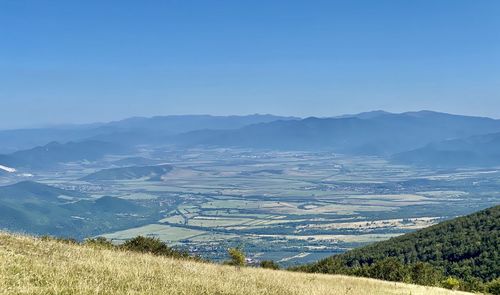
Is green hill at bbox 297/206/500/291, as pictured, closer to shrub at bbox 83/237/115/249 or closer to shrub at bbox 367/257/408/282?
shrub at bbox 367/257/408/282

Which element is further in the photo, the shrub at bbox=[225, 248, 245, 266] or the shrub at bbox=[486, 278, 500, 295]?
the shrub at bbox=[486, 278, 500, 295]

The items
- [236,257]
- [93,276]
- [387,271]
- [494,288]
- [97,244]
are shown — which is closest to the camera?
[93,276]

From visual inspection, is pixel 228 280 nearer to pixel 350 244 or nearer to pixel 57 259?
pixel 57 259

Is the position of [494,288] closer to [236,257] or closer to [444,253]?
[236,257]

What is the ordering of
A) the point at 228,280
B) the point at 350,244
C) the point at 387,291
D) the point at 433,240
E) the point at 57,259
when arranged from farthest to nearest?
1. the point at 350,244
2. the point at 433,240
3. the point at 387,291
4. the point at 228,280
5. the point at 57,259

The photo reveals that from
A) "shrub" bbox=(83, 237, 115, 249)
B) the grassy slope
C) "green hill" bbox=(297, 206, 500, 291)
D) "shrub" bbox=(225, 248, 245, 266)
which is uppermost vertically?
the grassy slope

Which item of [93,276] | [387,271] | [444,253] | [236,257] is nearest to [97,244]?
[236,257]

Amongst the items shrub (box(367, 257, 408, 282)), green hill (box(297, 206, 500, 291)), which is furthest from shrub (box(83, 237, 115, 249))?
green hill (box(297, 206, 500, 291))

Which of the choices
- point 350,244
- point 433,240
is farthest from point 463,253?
point 350,244

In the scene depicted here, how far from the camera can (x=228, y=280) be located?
59.9ft

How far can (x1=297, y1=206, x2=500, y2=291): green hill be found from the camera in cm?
5429

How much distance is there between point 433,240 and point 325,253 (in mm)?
66190

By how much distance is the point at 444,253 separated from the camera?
86750mm

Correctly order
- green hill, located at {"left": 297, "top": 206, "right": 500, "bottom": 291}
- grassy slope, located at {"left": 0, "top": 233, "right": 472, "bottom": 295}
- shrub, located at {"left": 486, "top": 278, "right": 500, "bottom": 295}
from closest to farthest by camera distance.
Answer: grassy slope, located at {"left": 0, "top": 233, "right": 472, "bottom": 295}, shrub, located at {"left": 486, "top": 278, "right": 500, "bottom": 295}, green hill, located at {"left": 297, "top": 206, "right": 500, "bottom": 291}
